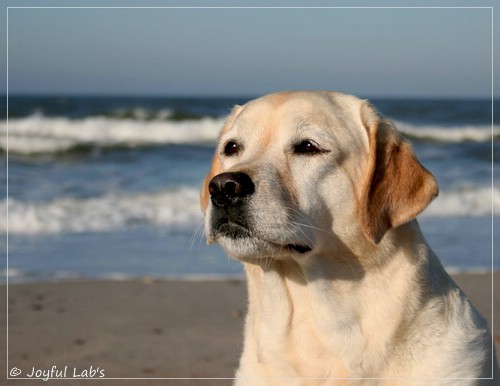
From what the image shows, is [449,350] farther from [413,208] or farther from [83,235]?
[83,235]

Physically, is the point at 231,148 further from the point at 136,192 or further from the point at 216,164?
the point at 136,192

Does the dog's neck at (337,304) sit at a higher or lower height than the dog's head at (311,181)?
lower

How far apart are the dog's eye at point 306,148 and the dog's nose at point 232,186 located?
346mm

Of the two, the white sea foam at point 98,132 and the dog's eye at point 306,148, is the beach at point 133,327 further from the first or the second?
the white sea foam at point 98,132

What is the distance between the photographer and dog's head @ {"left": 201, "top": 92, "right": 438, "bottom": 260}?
3.66m

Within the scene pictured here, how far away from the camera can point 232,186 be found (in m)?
3.64

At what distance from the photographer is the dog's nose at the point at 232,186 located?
3631mm

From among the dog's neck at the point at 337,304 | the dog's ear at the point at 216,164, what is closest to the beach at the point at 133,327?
the dog's ear at the point at 216,164

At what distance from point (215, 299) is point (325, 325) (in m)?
4.58

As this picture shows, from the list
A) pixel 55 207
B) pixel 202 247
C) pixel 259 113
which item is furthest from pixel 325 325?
pixel 55 207

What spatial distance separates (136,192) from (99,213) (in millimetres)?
1880

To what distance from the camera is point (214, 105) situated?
34750 millimetres

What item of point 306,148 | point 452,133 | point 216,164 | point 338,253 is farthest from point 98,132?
point 338,253

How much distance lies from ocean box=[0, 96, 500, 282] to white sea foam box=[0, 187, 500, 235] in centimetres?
2
